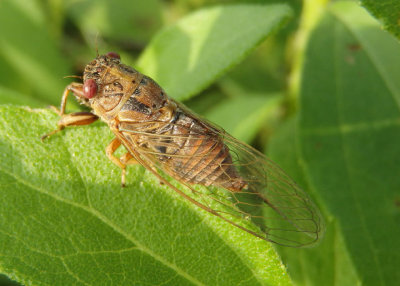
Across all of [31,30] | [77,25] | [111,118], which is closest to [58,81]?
[31,30]

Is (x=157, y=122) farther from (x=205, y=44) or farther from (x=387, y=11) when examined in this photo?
(x=387, y=11)

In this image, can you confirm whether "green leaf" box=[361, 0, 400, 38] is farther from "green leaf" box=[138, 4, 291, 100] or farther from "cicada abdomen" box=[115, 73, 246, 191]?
"cicada abdomen" box=[115, 73, 246, 191]

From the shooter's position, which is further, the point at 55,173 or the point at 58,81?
the point at 58,81

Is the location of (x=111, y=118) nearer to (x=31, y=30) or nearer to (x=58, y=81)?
(x=58, y=81)

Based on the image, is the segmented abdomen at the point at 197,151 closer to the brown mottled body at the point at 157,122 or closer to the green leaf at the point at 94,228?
the brown mottled body at the point at 157,122

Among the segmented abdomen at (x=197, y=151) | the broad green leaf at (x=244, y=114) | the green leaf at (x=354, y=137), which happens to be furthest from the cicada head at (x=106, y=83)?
the green leaf at (x=354, y=137)

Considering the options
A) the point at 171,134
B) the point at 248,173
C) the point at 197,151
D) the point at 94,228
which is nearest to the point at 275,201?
the point at 248,173
